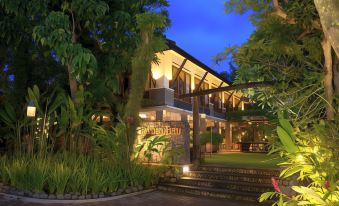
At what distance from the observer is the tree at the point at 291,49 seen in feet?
19.0

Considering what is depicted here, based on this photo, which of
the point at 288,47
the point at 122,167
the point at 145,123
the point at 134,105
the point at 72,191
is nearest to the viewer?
the point at 288,47

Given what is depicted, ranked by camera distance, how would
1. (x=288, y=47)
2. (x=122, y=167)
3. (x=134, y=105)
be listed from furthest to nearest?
(x=134, y=105) → (x=122, y=167) → (x=288, y=47)

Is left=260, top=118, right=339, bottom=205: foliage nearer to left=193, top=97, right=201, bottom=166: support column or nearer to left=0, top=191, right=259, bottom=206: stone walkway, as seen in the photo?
left=0, top=191, right=259, bottom=206: stone walkway

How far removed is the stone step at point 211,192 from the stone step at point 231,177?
0.83 meters

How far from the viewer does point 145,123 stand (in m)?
13.0

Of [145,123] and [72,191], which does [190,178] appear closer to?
[145,123]

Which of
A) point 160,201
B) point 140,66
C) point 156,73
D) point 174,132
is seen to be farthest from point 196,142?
point 156,73

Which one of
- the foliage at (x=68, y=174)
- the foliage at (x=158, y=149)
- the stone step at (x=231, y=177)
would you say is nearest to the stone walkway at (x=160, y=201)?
the foliage at (x=68, y=174)

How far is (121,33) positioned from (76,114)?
2982 mm

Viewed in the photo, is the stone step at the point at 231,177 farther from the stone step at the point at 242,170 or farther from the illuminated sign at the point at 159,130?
the illuminated sign at the point at 159,130

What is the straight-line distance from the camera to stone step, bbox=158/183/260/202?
29.6 feet

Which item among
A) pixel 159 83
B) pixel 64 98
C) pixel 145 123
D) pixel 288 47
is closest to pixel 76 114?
pixel 64 98

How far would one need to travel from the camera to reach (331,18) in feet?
8.90

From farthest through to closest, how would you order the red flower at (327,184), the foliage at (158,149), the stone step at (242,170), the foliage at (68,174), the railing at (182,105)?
the railing at (182,105) → the foliage at (158,149) → the stone step at (242,170) → the foliage at (68,174) → the red flower at (327,184)
